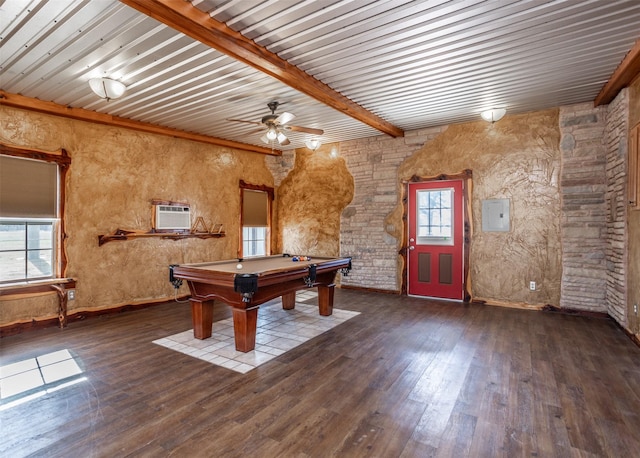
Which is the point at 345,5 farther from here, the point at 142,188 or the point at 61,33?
the point at 142,188

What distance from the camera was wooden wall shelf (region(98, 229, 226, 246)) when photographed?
5021mm

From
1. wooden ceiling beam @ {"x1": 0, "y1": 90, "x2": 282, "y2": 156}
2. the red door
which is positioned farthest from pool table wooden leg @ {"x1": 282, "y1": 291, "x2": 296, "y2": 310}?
wooden ceiling beam @ {"x1": 0, "y1": 90, "x2": 282, "y2": 156}

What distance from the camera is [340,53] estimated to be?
A: 10.8 feet

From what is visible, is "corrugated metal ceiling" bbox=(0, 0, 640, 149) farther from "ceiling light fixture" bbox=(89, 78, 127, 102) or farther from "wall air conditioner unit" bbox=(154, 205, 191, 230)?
"wall air conditioner unit" bbox=(154, 205, 191, 230)

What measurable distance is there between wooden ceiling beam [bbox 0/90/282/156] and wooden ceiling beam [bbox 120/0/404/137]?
295cm

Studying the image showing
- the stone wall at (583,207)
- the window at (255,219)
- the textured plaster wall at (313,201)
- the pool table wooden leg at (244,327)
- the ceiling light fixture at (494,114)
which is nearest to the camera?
the pool table wooden leg at (244,327)

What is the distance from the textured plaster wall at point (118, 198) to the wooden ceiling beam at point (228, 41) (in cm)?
313

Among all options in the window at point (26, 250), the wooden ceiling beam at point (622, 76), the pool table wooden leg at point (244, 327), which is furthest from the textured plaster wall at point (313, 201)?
the window at point (26, 250)

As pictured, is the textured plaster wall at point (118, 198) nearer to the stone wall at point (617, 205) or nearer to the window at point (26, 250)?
the window at point (26, 250)

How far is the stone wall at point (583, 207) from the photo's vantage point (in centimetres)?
466

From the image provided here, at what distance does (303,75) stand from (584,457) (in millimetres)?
3871

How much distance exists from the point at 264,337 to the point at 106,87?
3.21m

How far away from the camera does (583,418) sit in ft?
7.33

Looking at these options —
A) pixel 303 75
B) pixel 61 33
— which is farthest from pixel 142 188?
pixel 303 75
